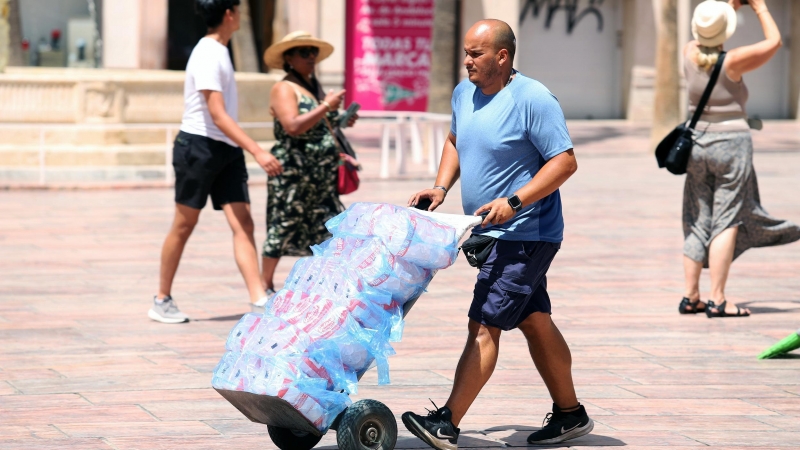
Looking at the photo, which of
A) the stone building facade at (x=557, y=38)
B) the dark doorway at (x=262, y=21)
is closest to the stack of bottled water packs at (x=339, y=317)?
the stone building facade at (x=557, y=38)

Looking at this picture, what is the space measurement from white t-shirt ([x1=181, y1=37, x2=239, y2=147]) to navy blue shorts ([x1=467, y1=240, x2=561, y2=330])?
9.59 feet

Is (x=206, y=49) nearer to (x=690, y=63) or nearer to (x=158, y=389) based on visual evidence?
(x=158, y=389)

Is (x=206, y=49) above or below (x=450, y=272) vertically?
above

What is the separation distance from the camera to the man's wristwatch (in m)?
4.61

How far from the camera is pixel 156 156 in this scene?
1633cm

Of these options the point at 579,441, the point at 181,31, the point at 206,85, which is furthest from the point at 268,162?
the point at 181,31

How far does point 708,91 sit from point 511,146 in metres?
3.17

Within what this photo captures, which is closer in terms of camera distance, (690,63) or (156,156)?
(690,63)

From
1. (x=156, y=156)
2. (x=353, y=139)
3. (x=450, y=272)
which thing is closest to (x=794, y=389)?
(x=450, y=272)

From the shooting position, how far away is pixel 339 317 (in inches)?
177

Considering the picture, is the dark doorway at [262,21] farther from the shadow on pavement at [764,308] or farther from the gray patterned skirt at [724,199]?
the gray patterned skirt at [724,199]

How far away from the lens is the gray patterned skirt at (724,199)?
762 cm

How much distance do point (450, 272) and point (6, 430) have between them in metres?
4.88

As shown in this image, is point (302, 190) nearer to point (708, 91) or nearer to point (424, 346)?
point (424, 346)
